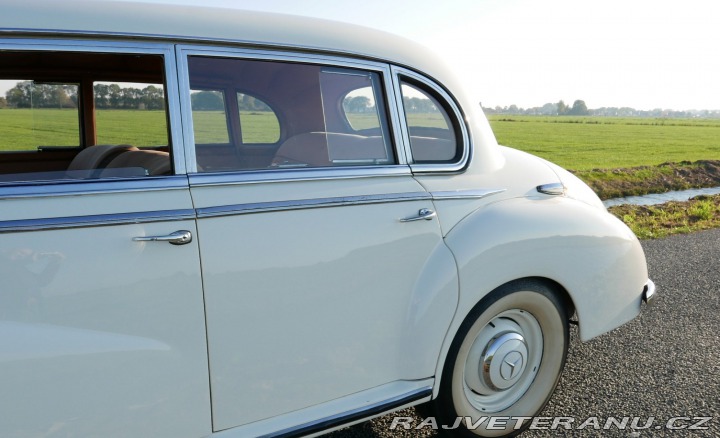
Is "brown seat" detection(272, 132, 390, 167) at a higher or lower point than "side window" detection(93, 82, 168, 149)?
lower

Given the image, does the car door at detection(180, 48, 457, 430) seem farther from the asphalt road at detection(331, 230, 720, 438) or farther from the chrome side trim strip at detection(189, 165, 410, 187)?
the asphalt road at detection(331, 230, 720, 438)

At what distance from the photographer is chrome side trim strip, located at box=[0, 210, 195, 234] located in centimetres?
175

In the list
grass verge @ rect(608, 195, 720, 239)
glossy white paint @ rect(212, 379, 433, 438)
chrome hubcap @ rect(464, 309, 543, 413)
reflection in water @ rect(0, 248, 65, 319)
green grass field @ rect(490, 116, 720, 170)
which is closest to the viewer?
reflection in water @ rect(0, 248, 65, 319)

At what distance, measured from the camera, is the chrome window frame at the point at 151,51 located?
6.06 ft

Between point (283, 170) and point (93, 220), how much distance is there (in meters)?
0.72

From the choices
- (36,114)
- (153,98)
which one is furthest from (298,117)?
(36,114)

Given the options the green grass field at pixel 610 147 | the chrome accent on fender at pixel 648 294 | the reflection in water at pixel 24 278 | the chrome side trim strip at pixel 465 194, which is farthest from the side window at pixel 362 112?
the green grass field at pixel 610 147

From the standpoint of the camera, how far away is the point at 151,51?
2.03 m

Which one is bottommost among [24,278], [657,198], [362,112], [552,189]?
[657,198]

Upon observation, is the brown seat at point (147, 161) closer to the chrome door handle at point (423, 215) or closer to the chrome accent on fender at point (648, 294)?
the chrome door handle at point (423, 215)

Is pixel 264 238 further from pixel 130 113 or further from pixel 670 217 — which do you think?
pixel 670 217

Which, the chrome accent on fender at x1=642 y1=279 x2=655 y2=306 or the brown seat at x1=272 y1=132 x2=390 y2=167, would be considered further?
the chrome accent on fender at x1=642 y1=279 x2=655 y2=306

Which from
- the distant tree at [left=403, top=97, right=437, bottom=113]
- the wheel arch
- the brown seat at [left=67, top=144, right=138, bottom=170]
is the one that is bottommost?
the wheel arch

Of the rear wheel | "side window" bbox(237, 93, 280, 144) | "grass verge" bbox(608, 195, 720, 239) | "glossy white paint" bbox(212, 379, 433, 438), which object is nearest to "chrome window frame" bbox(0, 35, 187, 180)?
"side window" bbox(237, 93, 280, 144)
